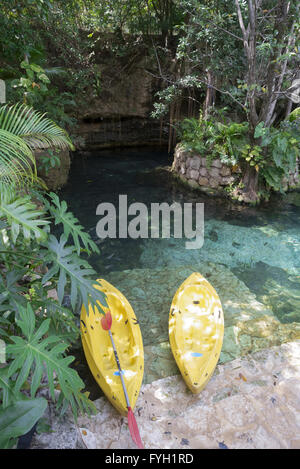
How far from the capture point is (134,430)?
7.59 feet

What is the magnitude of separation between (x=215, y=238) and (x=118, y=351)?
347 centimetres

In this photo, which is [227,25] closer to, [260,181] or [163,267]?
[260,181]

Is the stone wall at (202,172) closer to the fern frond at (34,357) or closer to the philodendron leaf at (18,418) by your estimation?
the fern frond at (34,357)

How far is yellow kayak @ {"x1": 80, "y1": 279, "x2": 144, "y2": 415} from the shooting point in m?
2.58

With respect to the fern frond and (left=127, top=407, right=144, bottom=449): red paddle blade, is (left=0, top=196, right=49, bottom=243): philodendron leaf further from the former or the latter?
(left=127, top=407, right=144, bottom=449): red paddle blade

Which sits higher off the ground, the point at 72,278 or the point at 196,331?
the point at 72,278

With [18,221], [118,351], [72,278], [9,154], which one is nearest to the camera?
[18,221]

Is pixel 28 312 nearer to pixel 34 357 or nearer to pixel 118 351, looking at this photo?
pixel 34 357

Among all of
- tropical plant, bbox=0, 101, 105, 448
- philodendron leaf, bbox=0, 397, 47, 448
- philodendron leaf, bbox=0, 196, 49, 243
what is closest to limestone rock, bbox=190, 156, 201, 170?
tropical plant, bbox=0, 101, 105, 448

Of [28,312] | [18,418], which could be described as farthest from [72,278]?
[18,418]

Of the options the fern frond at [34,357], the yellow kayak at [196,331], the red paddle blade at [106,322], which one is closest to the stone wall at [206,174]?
the yellow kayak at [196,331]

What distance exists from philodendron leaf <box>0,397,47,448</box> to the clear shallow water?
3266mm

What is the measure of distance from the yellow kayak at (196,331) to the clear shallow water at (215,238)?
1.13m
